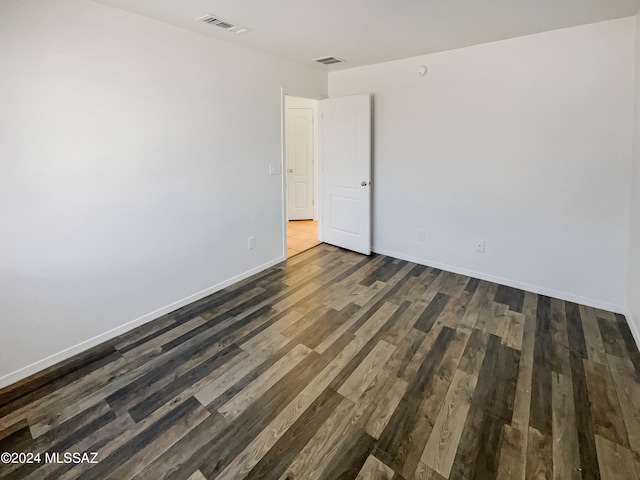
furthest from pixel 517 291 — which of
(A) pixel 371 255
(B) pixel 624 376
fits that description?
(A) pixel 371 255

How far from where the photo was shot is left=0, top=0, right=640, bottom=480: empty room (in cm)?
177

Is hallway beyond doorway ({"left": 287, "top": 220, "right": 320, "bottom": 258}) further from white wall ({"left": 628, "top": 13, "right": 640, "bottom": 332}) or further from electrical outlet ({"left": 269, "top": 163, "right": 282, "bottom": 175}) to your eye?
white wall ({"left": 628, "top": 13, "right": 640, "bottom": 332})

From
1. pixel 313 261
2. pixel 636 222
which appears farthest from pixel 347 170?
pixel 636 222

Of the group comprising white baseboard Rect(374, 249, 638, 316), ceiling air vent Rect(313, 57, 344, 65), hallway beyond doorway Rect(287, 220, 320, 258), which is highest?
ceiling air vent Rect(313, 57, 344, 65)

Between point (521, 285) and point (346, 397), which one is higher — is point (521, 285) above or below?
above

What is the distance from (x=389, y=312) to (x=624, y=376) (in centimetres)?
163

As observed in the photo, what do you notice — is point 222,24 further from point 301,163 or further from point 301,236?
point 301,163

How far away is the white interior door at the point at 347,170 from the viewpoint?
14.1 ft

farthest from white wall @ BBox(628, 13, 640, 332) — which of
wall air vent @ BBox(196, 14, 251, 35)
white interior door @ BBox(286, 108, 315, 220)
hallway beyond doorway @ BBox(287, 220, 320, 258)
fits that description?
white interior door @ BBox(286, 108, 315, 220)

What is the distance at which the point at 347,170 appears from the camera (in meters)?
4.55

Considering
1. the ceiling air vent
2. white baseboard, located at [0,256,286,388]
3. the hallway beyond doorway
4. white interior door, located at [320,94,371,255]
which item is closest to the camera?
white baseboard, located at [0,256,286,388]

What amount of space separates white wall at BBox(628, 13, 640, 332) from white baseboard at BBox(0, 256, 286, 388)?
3584mm

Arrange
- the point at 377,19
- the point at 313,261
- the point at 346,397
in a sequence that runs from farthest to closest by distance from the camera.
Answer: the point at 313,261 < the point at 377,19 < the point at 346,397

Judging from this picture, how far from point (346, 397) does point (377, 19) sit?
278 centimetres
